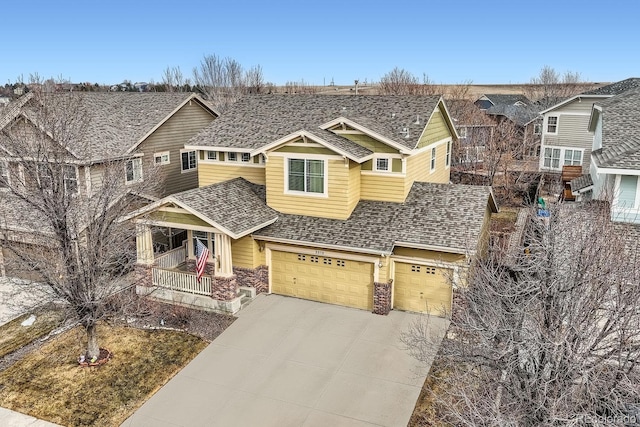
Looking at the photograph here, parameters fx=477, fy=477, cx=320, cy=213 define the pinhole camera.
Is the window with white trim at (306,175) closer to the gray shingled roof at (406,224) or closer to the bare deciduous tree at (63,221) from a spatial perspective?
the gray shingled roof at (406,224)

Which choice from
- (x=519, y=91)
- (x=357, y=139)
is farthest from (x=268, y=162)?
(x=519, y=91)

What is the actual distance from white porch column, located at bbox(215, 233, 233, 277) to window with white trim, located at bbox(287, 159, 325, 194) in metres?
3.26

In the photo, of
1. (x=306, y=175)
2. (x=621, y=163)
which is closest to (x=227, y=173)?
(x=306, y=175)

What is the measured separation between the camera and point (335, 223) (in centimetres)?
1761

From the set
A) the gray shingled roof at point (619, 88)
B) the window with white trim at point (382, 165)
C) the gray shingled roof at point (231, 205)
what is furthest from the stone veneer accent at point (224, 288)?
the gray shingled roof at point (619, 88)

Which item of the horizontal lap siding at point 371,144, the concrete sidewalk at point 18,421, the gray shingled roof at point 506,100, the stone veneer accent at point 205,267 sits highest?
the gray shingled roof at point 506,100

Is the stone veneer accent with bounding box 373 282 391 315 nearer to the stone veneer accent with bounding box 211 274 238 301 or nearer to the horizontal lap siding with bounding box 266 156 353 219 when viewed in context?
the horizontal lap siding with bounding box 266 156 353 219

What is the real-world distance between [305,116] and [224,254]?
26.4 feet

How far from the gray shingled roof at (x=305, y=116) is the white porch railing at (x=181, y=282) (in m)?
6.07

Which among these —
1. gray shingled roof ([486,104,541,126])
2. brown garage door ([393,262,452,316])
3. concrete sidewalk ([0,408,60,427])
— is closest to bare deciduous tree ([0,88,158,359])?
concrete sidewalk ([0,408,60,427])

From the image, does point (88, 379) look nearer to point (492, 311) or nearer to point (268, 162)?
point (268, 162)

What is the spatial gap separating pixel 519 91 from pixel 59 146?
4384 inches

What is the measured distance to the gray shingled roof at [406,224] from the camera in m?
16.2

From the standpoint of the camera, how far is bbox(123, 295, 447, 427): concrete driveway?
38.1 ft
